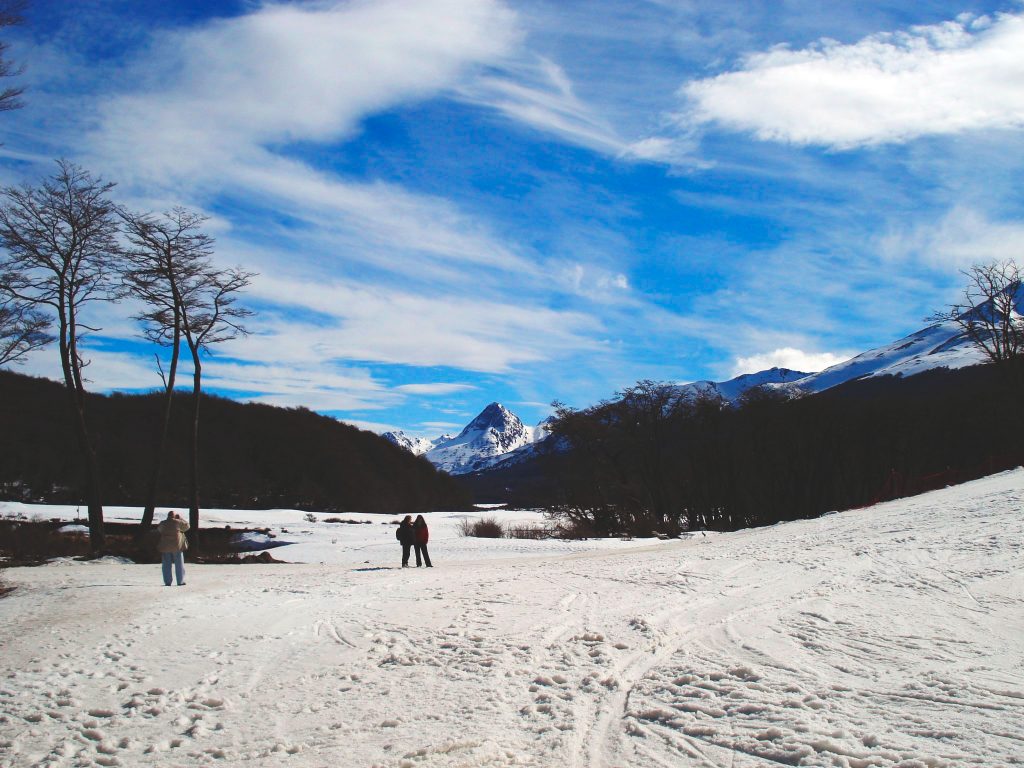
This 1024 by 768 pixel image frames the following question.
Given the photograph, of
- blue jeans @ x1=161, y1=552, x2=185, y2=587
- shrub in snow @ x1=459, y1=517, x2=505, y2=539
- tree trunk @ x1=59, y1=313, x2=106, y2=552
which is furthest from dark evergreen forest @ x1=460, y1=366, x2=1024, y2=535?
blue jeans @ x1=161, y1=552, x2=185, y2=587

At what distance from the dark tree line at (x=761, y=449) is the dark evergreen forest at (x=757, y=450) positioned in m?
0.09

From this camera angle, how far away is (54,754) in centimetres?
532

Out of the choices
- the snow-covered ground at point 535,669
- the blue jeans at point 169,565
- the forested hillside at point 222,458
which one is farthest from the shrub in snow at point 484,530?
the forested hillside at point 222,458

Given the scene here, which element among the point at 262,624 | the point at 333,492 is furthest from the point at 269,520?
the point at 333,492

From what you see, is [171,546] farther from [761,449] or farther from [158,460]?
[761,449]

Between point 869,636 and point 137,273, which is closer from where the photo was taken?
point 869,636

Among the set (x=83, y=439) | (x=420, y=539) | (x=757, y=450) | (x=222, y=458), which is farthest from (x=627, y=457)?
(x=222, y=458)

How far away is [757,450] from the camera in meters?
49.6

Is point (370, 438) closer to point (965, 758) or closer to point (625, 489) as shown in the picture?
point (625, 489)

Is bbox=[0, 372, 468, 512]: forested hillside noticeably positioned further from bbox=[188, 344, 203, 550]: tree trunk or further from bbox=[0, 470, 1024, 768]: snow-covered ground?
bbox=[0, 470, 1024, 768]: snow-covered ground

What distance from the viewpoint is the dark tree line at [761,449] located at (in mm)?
44094

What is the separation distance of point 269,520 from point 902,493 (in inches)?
1359

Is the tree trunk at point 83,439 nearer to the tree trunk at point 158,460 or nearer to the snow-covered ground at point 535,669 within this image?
the tree trunk at point 158,460

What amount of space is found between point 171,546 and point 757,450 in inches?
1703
